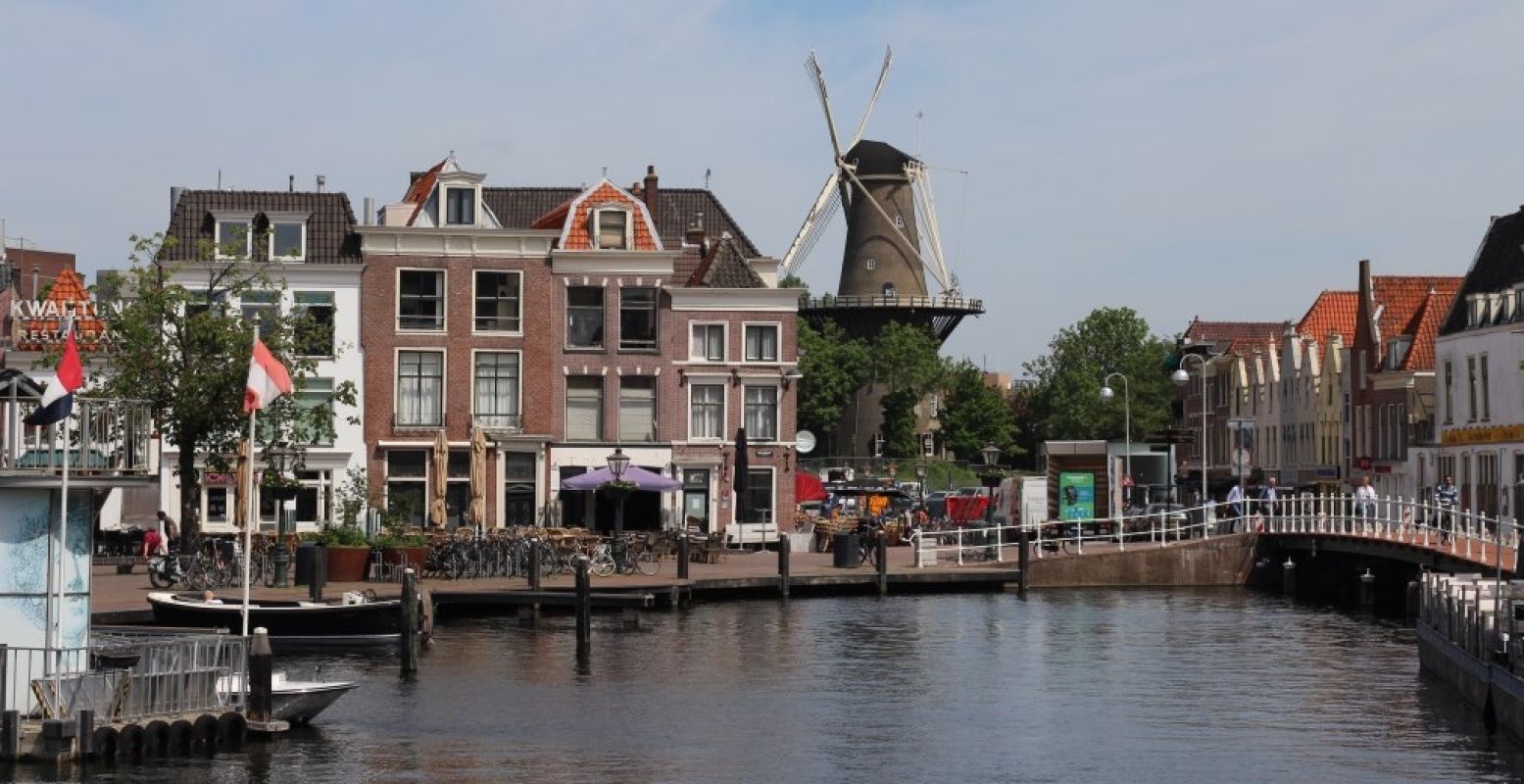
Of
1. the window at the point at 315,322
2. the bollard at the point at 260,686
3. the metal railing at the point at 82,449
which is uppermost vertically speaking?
the window at the point at 315,322

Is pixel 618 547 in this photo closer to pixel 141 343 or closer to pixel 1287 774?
pixel 141 343

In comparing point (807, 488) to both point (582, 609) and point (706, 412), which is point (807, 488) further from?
point (582, 609)

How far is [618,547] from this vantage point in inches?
2404

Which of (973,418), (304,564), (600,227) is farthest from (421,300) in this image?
(973,418)

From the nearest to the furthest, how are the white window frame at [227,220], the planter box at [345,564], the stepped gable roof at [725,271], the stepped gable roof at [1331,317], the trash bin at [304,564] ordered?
the trash bin at [304,564] < the planter box at [345,564] < the white window frame at [227,220] < the stepped gable roof at [725,271] < the stepped gable roof at [1331,317]

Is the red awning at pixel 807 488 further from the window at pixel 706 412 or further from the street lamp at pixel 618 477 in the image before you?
the street lamp at pixel 618 477

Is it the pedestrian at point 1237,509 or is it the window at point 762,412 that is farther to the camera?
the window at point 762,412

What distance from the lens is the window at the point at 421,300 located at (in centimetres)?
7562

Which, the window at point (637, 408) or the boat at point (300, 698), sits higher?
the window at point (637, 408)

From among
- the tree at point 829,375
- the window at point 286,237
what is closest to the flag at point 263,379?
the window at point 286,237

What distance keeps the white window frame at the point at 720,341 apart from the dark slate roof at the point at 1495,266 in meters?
25.6

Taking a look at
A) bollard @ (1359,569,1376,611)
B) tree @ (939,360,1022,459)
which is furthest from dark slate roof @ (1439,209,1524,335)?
tree @ (939,360,1022,459)

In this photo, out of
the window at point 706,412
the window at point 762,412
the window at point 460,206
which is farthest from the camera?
the window at point 762,412

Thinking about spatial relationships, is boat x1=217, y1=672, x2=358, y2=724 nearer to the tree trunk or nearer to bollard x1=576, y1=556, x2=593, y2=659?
bollard x1=576, y1=556, x2=593, y2=659
